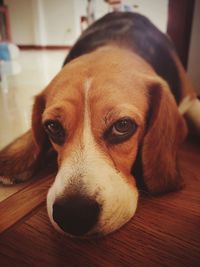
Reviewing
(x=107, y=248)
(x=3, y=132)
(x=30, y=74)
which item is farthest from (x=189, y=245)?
(x=30, y=74)

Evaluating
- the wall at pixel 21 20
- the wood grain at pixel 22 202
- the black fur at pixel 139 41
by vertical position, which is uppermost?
the black fur at pixel 139 41

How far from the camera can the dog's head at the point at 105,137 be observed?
1.06 metres

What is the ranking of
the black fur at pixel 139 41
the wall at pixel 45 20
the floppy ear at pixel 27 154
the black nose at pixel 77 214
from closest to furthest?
1. the black nose at pixel 77 214
2. the floppy ear at pixel 27 154
3. the black fur at pixel 139 41
4. the wall at pixel 45 20

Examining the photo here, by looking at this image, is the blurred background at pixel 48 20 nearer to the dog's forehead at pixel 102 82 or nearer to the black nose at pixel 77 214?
the dog's forehead at pixel 102 82

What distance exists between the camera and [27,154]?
5.47 ft

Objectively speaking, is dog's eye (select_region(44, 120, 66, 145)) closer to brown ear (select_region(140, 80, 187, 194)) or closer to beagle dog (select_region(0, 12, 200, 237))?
beagle dog (select_region(0, 12, 200, 237))

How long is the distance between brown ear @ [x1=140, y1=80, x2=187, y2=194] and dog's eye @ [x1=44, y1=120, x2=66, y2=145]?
379mm

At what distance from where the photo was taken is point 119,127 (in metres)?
1.24

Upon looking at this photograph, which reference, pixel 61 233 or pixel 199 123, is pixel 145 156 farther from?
pixel 199 123

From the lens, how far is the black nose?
1006 millimetres

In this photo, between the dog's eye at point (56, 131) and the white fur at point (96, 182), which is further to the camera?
the dog's eye at point (56, 131)

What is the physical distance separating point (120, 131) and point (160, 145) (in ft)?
0.83

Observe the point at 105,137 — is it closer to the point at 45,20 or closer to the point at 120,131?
the point at 120,131

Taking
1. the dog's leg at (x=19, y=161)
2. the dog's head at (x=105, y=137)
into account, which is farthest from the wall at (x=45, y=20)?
the dog's head at (x=105, y=137)
